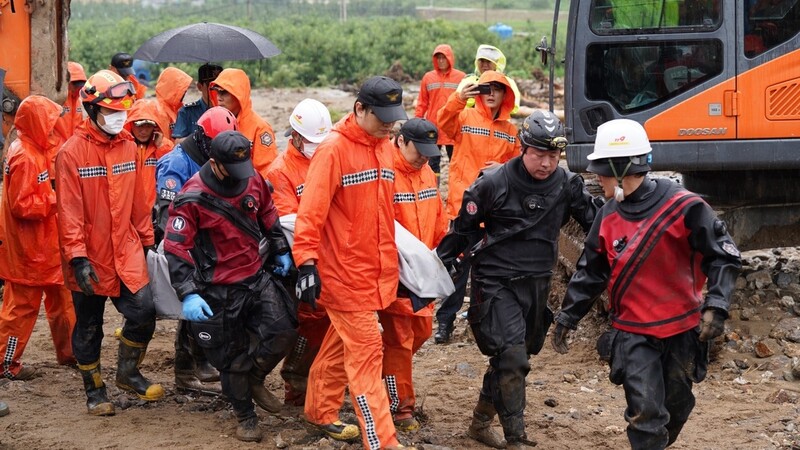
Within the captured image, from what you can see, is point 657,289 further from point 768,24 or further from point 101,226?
point 768,24

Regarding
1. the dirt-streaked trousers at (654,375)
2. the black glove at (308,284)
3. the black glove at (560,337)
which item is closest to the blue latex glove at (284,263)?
the black glove at (308,284)

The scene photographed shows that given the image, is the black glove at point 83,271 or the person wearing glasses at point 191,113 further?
the person wearing glasses at point 191,113

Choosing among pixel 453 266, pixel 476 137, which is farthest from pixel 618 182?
pixel 476 137

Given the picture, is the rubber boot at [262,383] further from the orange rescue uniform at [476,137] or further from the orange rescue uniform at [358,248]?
the orange rescue uniform at [476,137]

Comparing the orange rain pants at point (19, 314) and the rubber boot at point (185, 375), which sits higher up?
the orange rain pants at point (19, 314)

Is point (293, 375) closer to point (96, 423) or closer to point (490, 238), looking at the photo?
point (96, 423)

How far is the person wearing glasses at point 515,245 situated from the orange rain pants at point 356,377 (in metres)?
0.66

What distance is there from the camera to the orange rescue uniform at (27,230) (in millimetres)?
7883

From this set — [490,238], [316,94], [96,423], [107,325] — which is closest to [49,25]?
[107,325]

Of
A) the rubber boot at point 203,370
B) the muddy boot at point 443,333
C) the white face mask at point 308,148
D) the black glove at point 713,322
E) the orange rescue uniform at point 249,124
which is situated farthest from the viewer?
the muddy boot at point 443,333

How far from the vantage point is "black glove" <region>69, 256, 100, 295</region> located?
706cm

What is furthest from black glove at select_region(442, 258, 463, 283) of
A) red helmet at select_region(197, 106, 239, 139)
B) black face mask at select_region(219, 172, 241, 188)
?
red helmet at select_region(197, 106, 239, 139)

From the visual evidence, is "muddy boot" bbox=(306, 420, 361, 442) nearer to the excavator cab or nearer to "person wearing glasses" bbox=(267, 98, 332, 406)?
"person wearing glasses" bbox=(267, 98, 332, 406)

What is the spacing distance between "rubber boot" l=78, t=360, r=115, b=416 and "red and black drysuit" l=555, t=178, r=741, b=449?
3403mm
